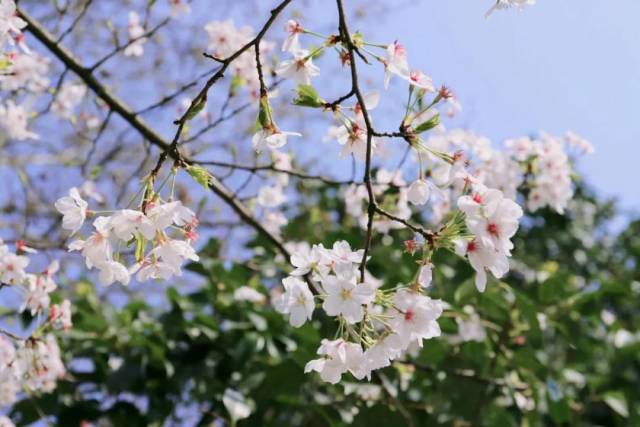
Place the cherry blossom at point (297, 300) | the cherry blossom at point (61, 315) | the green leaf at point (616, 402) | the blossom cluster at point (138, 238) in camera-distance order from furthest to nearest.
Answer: the green leaf at point (616, 402) < the cherry blossom at point (61, 315) < the cherry blossom at point (297, 300) < the blossom cluster at point (138, 238)

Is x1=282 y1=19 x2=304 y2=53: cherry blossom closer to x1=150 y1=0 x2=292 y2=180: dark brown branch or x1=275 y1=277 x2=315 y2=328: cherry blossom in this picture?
x1=150 y1=0 x2=292 y2=180: dark brown branch

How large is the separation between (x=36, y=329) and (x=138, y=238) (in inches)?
27.6

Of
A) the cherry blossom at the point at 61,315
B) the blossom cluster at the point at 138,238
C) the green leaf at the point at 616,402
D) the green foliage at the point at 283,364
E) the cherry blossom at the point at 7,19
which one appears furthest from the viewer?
the green leaf at the point at 616,402

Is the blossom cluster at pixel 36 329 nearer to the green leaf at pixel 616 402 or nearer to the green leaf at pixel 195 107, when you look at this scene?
the green leaf at pixel 195 107

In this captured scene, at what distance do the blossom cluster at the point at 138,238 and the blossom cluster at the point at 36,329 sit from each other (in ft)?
1.59

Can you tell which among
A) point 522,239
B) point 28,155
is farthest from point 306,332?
point 28,155

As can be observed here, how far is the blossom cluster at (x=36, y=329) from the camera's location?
1.52 metres

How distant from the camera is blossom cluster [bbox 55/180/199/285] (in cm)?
102

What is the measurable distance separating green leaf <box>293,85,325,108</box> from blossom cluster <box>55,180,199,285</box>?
0.24 m

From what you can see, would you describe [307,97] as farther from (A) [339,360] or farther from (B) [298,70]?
(A) [339,360]

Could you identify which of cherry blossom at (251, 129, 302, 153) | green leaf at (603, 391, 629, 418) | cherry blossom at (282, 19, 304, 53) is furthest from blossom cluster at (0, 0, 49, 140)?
green leaf at (603, 391, 629, 418)

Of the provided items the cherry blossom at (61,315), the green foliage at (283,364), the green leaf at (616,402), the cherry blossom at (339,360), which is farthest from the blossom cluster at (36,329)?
the green leaf at (616,402)

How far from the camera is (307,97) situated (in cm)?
116

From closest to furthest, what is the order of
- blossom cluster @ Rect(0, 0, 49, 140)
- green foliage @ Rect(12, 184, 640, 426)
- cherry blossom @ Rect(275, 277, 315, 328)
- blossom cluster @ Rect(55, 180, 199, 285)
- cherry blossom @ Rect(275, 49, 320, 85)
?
blossom cluster @ Rect(55, 180, 199, 285) → cherry blossom @ Rect(275, 277, 315, 328) → cherry blossom @ Rect(275, 49, 320, 85) → green foliage @ Rect(12, 184, 640, 426) → blossom cluster @ Rect(0, 0, 49, 140)
